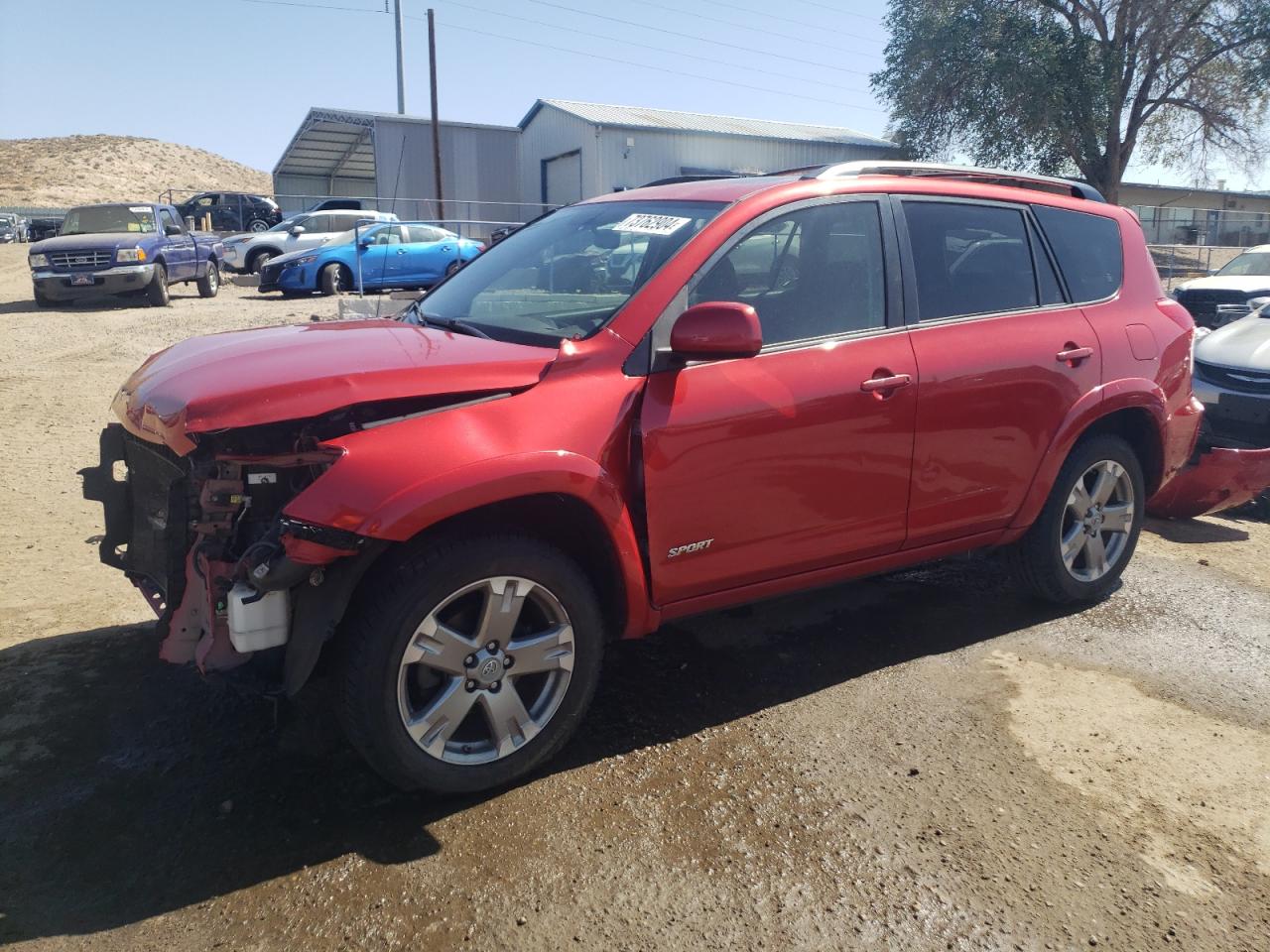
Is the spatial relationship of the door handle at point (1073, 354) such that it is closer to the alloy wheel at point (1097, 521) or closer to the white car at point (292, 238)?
the alloy wheel at point (1097, 521)

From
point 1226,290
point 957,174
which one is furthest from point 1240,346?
point 1226,290

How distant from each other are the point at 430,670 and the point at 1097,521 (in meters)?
3.28

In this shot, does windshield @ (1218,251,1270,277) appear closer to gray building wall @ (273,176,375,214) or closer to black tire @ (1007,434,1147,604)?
black tire @ (1007,434,1147,604)

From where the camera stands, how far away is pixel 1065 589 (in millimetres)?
4539

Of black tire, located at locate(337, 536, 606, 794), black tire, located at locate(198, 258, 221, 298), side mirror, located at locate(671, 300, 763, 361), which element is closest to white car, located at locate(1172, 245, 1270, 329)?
side mirror, located at locate(671, 300, 763, 361)

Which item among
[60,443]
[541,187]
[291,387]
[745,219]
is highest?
[541,187]

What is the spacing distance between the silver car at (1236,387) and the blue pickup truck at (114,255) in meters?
15.4

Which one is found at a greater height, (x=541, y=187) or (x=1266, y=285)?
(x=541, y=187)

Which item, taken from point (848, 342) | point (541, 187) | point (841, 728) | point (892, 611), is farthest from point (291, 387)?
point (541, 187)

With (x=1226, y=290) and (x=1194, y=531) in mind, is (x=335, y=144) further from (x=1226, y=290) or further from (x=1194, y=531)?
(x=1194, y=531)

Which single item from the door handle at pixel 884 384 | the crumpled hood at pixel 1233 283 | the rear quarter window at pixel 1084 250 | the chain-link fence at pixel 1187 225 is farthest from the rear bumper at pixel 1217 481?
the chain-link fence at pixel 1187 225

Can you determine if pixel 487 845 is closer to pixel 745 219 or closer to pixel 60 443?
pixel 745 219

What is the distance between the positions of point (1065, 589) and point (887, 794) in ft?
6.34

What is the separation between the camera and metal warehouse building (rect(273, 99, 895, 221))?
108ft
